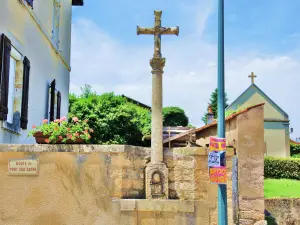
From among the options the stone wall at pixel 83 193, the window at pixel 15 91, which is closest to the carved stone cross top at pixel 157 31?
the stone wall at pixel 83 193

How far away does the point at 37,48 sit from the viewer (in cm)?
1195

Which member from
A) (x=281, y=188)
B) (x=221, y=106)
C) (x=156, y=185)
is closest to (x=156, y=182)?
(x=156, y=185)

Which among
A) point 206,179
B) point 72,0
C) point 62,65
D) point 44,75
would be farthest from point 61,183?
point 72,0

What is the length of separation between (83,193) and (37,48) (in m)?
5.93

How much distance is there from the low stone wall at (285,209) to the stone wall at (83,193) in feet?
24.7

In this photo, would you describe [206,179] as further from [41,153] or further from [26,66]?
[26,66]

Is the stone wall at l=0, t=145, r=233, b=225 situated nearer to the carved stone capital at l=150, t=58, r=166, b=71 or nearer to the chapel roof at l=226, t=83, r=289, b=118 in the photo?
the carved stone capital at l=150, t=58, r=166, b=71

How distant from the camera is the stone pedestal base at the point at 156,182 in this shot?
733 cm

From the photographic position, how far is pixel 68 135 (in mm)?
7543

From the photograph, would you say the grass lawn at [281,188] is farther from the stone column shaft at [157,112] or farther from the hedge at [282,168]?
the stone column shaft at [157,112]

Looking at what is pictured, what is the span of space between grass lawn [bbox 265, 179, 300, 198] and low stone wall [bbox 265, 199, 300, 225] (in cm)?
130

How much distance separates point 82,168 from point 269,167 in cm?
1610

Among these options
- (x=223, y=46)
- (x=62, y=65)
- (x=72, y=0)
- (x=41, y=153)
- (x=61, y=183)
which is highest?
(x=72, y=0)

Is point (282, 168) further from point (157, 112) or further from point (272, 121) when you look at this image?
point (157, 112)
